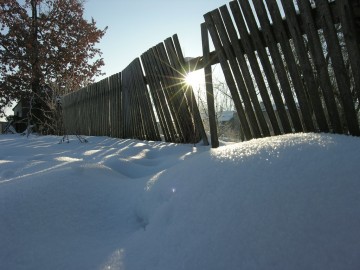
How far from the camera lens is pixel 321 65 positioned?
7.52ft

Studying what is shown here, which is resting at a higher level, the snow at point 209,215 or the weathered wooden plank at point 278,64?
the weathered wooden plank at point 278,64

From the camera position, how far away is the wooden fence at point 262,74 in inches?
86.6

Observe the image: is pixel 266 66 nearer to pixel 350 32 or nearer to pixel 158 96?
pixel 350 32

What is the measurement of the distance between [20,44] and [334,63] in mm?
15522

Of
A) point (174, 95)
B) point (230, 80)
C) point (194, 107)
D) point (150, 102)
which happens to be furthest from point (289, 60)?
point (150, 102)

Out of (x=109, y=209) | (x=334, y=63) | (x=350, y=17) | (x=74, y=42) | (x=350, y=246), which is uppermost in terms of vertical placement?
(x=74, y=42)

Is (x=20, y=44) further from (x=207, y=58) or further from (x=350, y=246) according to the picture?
(x=350, y=246)

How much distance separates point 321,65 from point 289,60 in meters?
0.29

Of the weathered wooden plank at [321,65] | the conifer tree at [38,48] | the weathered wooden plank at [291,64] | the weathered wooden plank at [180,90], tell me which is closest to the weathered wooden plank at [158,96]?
the weathered wooden plank at [180,90]

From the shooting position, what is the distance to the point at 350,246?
1.04m

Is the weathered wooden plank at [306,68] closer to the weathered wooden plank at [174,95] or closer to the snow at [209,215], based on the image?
the snow at [209,215]

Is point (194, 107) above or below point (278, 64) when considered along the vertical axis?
below

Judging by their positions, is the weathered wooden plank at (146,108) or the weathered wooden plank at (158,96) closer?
the weathered wooden plank at (158,96)

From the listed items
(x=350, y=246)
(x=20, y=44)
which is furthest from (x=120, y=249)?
(x=20, y=44)
